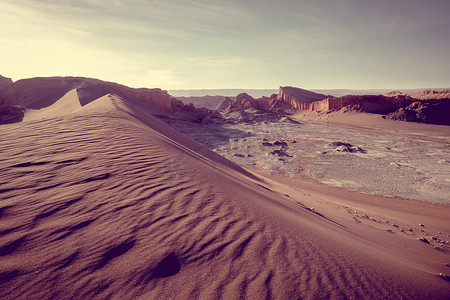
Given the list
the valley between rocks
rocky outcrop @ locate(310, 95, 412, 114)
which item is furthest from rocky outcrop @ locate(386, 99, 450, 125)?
the valley between rocks

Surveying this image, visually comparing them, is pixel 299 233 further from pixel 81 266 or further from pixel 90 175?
pixel 90 175

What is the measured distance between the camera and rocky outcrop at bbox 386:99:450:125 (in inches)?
1081

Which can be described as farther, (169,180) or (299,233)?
(169,180)

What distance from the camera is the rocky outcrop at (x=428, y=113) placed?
2745 cm

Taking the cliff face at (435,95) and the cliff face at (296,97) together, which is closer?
the cliff face at (435,95)

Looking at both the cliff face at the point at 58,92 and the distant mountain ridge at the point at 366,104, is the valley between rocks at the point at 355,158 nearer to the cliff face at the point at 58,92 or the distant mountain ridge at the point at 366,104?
the cliff face at the point at 58,92

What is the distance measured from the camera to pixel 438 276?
2471 mm

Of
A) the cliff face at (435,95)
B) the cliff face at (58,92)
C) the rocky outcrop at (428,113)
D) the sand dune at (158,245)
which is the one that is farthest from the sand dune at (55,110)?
the cliff face at (435,95)

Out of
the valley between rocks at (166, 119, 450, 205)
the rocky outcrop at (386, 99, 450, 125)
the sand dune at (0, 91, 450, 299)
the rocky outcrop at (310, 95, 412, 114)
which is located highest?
the rocky outcrop at (310, 95, 412, 114)

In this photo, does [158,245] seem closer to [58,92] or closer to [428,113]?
[58,92]

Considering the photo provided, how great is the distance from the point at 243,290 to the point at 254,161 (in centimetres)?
1320

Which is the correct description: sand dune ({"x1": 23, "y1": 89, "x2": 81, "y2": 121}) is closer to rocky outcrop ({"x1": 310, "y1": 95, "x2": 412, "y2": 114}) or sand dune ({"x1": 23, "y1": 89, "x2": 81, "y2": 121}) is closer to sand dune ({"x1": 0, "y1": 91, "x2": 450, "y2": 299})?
sand dune ({"x1": 0, "y1": 91, "x2": 450, "y2": 299})

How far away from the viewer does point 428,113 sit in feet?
91.5

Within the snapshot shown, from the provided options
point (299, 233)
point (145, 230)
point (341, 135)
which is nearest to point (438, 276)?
point (299, 233)
